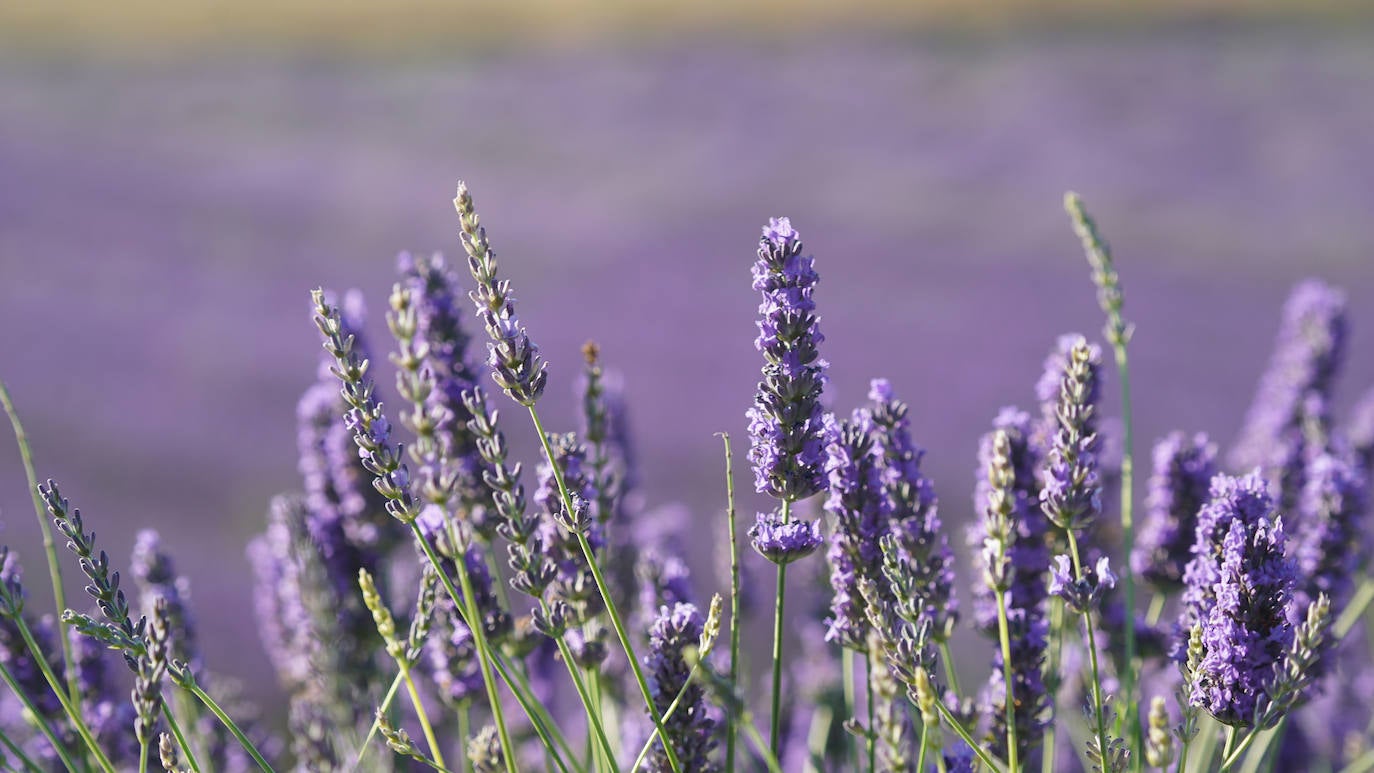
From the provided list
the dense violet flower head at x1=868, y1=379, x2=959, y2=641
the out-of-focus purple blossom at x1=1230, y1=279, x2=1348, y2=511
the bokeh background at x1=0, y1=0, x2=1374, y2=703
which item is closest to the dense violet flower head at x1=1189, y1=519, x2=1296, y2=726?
the dense violet flower head at x1=868, y1=379, x2=959, y2=641

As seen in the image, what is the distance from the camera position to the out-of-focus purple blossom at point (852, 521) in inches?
19.0

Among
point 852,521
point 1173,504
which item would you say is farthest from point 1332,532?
point 852,521

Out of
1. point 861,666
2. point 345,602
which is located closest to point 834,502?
point 345,602

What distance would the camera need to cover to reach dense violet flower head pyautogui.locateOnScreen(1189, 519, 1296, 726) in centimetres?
42

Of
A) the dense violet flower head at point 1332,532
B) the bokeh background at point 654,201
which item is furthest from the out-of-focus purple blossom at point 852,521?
the bokeh background at point 654,201

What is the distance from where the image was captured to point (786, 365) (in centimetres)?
45

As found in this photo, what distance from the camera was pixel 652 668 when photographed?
0.47 m

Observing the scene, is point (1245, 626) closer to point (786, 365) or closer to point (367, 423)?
point (786, 365)

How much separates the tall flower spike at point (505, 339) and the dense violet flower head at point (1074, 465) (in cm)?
21

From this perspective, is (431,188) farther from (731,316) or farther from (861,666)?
(861,666)

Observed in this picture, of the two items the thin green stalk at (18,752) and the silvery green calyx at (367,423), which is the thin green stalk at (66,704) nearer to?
the thin green stalk at (18,752)

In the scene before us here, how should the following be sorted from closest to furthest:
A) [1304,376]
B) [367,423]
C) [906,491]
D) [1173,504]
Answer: [367,423], [906,491], [1173,504], [1304,376]

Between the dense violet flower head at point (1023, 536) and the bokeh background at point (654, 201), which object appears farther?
the bokeh background at point (654, 201)

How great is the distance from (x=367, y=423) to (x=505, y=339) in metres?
0.06
